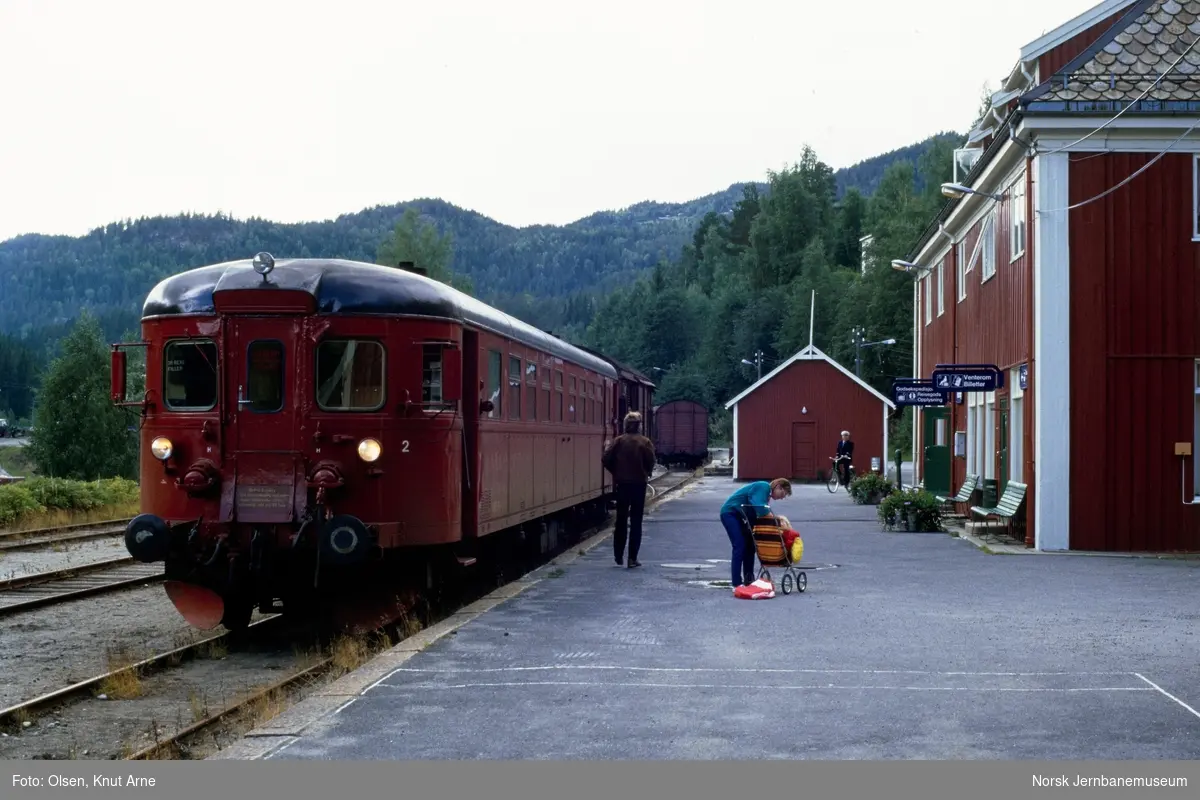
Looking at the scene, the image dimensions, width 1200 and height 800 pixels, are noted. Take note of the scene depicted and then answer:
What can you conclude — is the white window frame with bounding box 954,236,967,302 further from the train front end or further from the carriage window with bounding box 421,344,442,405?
the train front end

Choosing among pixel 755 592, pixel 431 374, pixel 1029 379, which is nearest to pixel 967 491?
pixel 1029 379

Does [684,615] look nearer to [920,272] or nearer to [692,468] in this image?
[920,272]

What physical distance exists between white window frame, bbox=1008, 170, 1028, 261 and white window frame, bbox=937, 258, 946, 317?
31.4 ft

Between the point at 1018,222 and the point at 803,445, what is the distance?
27715 millimetres

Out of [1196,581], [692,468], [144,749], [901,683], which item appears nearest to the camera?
[144,749]

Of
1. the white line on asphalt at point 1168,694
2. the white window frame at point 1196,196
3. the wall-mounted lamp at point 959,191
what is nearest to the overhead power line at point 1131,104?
the white window frame at point 1196,196

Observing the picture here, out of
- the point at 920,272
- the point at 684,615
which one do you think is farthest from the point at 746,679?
the point at 920,272

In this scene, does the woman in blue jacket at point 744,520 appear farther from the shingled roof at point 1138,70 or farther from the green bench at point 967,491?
the green bench at point 967,491

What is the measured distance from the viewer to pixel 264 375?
1138 centimetres

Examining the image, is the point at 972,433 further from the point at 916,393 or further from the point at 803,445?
the point at 803,445

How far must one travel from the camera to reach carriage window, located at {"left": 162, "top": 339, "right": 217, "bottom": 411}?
1145 centimetres

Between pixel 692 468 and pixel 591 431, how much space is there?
1441 inches

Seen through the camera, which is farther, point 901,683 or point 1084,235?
point 1084,235

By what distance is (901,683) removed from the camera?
28.2 ft
